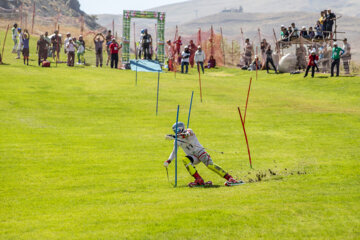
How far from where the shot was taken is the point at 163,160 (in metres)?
20.1

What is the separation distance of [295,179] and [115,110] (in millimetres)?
16400

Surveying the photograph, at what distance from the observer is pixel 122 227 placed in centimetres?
1191

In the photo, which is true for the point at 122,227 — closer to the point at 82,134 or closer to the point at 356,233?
the point at 356,233

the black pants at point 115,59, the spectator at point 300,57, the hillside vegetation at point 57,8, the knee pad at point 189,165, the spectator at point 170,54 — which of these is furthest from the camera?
the hillside vegetation at point 57,8

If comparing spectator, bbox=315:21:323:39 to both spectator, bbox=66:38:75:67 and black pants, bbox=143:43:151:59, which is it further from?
spectator, bbox=66:38:75:67

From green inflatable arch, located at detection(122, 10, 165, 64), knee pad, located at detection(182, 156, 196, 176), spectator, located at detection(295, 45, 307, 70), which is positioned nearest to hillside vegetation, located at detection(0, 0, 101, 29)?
green inflatable arch, located at detection(122, 10, 165, 64)

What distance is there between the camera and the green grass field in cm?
1212

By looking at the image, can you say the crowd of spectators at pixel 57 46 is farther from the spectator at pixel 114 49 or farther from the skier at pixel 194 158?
the skier at pixel 194 158

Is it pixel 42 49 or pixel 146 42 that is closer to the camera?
pixel 42 49

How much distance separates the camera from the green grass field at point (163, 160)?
39.8 feet

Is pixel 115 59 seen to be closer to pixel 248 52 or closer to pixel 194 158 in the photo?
pixel 248 52

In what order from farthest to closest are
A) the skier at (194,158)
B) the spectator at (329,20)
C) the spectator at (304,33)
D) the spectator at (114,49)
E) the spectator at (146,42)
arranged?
the spectator at (146,42) < the spectator at (114,49) < the spectator at (304,33) < the spectator at (329,20) < the skier at (194,158)

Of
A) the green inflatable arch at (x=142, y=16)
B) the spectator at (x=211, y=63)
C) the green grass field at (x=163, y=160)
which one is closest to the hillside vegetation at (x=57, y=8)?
the green inflatable arch at (x=142, y=16)

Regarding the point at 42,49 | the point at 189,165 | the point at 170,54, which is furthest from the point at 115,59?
the point at 189,165
